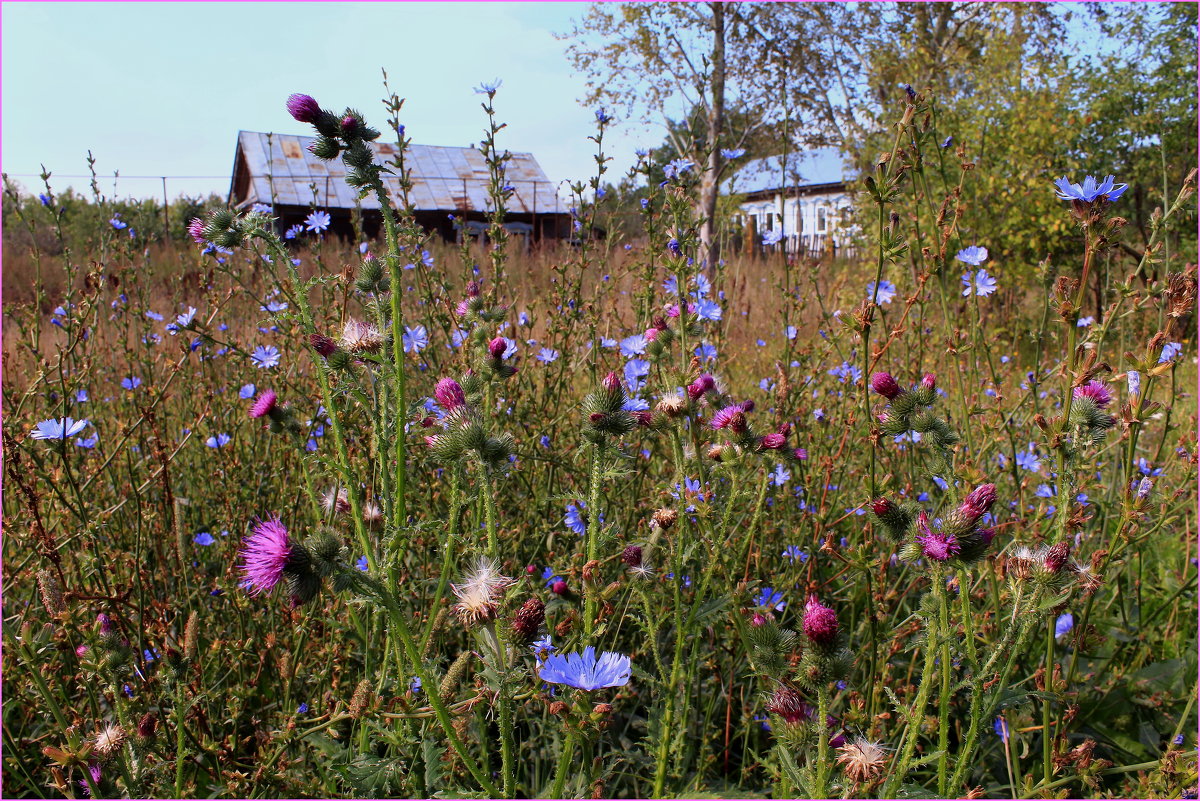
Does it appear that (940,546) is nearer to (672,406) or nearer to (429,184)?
(672,406)

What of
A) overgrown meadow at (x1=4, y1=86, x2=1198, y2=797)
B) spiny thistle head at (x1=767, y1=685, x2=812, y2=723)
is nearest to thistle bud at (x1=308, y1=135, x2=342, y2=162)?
overgrown meadow at (x1=4, y1=86, x2=1198, y2=797)

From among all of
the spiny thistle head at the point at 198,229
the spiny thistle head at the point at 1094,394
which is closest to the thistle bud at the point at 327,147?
the spiny thistle head at the point at 198,229

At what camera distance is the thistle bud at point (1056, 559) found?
131cm

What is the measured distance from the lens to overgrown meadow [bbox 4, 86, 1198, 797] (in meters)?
1.37

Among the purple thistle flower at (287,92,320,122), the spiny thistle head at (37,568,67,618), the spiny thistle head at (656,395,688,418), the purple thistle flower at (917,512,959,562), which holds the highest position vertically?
the purple thistle flower at (287,92,320,122)

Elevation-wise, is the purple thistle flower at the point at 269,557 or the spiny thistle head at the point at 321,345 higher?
the spiny thistle head at the point at 321,345

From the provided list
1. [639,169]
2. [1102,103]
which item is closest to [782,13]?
[1102,103]

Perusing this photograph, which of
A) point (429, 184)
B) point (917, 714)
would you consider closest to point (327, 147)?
point (917, 714)

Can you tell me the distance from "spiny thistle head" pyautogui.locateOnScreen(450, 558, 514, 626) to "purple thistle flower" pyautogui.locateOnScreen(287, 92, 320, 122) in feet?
3.82

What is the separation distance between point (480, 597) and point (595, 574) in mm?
359

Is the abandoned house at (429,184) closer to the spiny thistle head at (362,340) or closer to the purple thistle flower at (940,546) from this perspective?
the spiny thistle head at (362,340)

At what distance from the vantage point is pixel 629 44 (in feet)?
55.5

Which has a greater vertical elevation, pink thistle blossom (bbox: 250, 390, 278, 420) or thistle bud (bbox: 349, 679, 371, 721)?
pink thistle blossom (bbox: 250, 390, 278, 420)

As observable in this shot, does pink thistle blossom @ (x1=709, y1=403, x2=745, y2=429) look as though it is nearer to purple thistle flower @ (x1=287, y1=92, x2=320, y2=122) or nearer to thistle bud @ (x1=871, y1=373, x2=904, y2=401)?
thistle bud @ (x1=871, y1=373, x2=904, y2=401)
